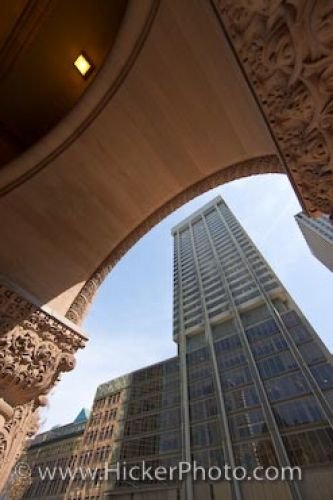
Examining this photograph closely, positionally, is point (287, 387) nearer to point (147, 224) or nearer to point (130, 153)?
point (147, 224)

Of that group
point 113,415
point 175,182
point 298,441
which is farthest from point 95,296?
point 113,415

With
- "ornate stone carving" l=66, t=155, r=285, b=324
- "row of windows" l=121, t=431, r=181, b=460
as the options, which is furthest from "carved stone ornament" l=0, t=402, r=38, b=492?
"row of windows" l=121, t=431, r=181, b=460

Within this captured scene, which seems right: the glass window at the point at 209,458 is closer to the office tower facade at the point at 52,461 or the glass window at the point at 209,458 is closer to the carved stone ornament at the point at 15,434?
the office tower facade at the point at 52,461

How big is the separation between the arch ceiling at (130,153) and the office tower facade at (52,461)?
40356 millimetres

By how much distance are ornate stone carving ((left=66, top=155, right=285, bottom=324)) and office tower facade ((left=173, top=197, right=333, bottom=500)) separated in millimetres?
23052

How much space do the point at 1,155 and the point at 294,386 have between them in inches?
1065

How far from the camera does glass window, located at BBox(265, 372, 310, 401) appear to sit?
22.6 metres

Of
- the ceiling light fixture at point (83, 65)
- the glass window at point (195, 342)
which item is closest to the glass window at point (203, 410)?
the glass window at point (195, 342)

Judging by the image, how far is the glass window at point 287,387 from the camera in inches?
891

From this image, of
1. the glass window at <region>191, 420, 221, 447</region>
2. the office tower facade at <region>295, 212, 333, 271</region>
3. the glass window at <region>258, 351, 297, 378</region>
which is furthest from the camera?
the office tower facade at <region>295, 212, 333, 271</region>

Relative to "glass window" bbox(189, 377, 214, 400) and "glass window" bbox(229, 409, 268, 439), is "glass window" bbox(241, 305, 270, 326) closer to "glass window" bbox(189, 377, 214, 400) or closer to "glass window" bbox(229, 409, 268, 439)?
"glass window" bbox(189, 377, 214, 400)

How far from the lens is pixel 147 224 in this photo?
3426 millimetres

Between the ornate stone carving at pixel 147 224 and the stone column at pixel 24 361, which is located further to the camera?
the ornate stone carving at pixel 147 224

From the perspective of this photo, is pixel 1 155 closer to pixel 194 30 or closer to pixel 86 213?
pixel 86 213
